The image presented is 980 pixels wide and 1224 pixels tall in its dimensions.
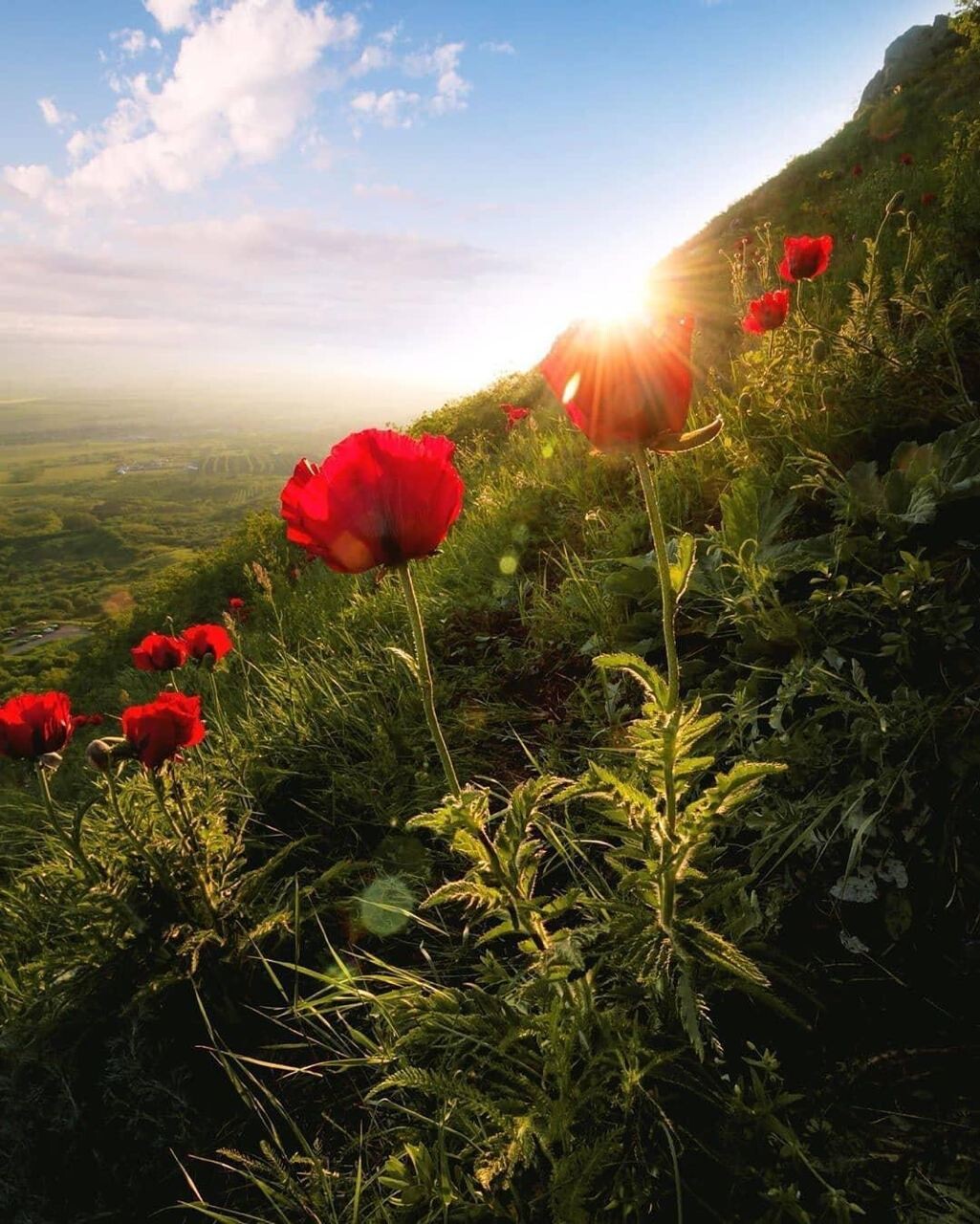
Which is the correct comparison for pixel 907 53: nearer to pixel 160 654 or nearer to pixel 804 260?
pixel 804 260

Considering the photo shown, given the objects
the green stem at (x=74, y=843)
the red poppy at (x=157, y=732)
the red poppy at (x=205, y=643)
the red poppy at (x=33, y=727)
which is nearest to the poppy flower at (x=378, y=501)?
the red poppy at (x=157, y=732)

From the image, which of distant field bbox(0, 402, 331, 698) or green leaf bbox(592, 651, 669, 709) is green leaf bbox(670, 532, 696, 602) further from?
distant field bbox(0, 402, 331, 698)

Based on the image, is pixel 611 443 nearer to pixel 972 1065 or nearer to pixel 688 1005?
pixel 688 1005

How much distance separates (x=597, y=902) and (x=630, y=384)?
809 mm

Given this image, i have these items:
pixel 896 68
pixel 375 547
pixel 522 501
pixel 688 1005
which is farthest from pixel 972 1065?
pixel 896 68

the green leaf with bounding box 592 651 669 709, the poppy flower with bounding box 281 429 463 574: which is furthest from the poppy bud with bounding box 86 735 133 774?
the green leaf with bounding box 592 651 669 709

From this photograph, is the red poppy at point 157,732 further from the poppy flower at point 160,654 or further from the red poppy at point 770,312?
the red poppy at point 770,312

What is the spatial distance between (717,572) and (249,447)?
662 feet

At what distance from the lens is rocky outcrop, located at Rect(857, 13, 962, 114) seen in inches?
1029

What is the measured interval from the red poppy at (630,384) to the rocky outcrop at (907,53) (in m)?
34.2

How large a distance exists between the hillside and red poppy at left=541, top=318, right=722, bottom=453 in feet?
1.10

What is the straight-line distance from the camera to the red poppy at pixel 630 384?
2.97 feet

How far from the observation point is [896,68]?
2995 cm

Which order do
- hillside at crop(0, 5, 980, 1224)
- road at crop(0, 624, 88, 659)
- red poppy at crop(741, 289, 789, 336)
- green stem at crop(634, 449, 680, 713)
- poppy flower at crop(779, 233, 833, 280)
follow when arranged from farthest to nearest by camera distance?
road at crop(0, 624, 88, 659)
poppy flower at crop(779, 233, 833, 280)
red poppy at crop(741, 289, 789, 336)
hillside at crop(0, 5, 980, 1224)
green stem at crop(634, 449, 680, 713)
